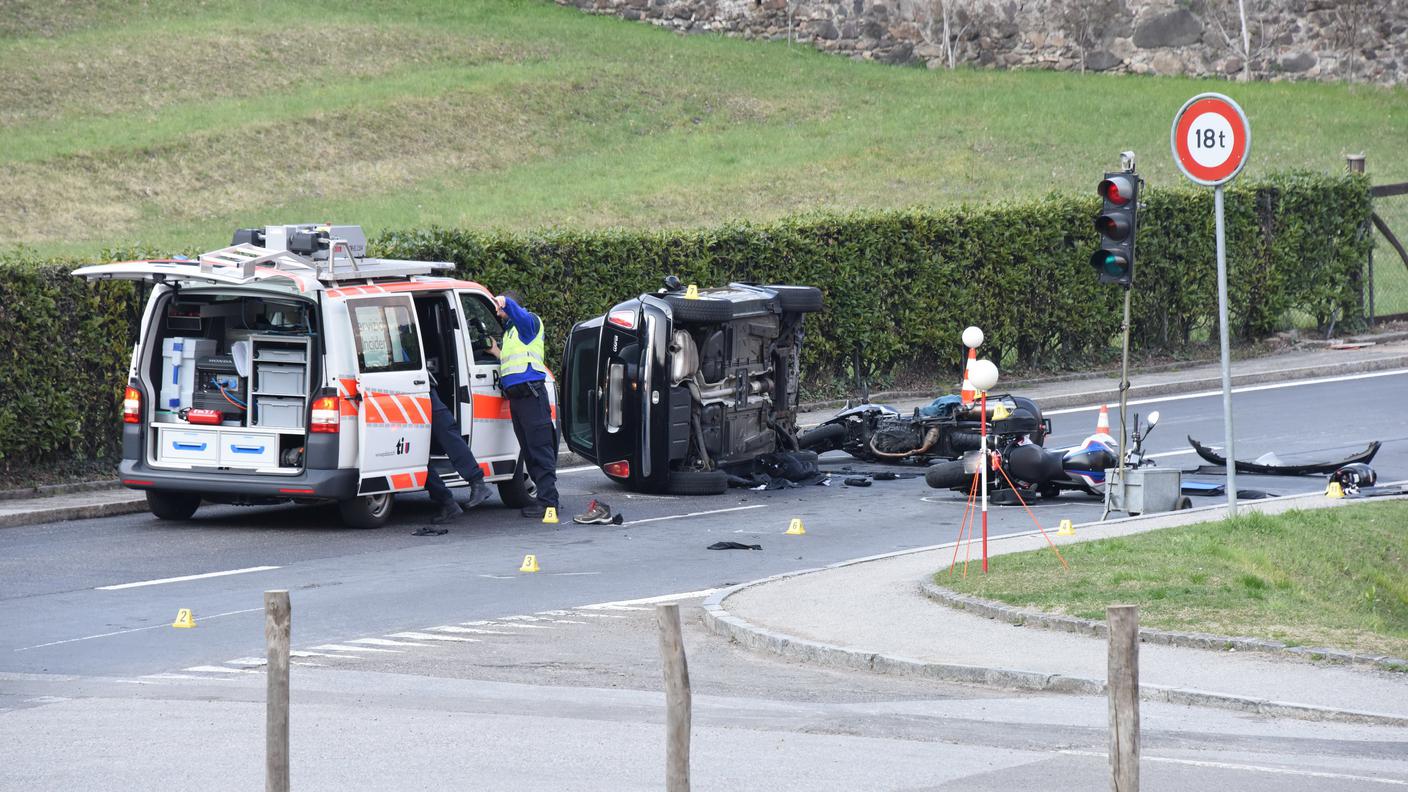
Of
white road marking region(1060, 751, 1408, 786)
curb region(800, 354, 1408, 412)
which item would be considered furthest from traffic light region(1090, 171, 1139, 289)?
curb region(800, 354, 1408, 412)

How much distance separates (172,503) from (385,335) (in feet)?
8.45

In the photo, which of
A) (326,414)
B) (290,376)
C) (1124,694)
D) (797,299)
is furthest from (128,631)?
(797,299)

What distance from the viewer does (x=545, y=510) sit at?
16984 millimetres

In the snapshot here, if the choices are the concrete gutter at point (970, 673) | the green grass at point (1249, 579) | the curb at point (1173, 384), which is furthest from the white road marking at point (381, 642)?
the curb at point (1173, 384)

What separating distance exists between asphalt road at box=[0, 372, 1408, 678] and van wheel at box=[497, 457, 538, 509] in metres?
0.25

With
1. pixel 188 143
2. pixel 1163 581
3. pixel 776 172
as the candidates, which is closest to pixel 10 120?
pixel 188 143

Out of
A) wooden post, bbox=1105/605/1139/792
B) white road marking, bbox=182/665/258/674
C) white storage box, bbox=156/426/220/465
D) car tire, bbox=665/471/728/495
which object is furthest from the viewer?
car tire, bbox=665/471/728/495

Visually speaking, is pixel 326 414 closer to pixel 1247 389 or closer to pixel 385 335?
pixel 385 335

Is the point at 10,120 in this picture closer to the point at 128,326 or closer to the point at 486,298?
the point at 128,326

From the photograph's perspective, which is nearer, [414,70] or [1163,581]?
[1163,581]

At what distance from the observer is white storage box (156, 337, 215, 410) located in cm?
1630

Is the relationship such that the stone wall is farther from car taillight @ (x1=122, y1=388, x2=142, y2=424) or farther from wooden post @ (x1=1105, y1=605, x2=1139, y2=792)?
wooden post @ (x1=1105, y1=605, x2=1139, y2=792)

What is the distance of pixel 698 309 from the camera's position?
18047 mm

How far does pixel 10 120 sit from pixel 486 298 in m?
29.4
